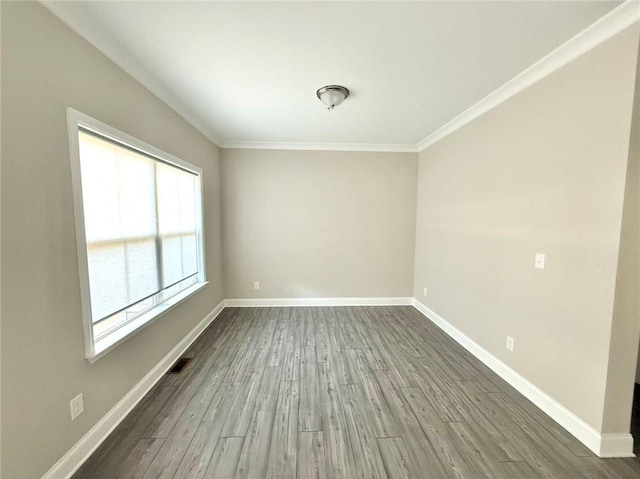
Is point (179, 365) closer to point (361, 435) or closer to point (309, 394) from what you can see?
point (309, 394)

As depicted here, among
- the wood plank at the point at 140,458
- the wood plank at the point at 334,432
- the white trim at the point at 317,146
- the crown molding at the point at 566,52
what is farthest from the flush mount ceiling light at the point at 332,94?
the wood plank at the point at 140,458

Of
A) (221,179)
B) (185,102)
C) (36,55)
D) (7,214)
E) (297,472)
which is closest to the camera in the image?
(7,214)

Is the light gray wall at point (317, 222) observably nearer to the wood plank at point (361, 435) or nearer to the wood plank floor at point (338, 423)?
the wood plank floor at point (338, 423)

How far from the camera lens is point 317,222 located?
4125 mm

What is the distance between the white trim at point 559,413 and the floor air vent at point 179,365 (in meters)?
2.96

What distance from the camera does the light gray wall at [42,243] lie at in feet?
3.70

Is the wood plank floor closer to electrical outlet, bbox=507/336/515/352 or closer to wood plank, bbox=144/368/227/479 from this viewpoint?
wood plank, bbox=144/368/227/479

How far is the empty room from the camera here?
A: 4.31 ft

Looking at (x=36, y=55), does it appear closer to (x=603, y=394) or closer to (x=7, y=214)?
(x=7, y=214)

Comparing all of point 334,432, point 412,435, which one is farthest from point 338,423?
point 412,435

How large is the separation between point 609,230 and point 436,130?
232cm

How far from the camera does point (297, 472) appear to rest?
4.69 ft

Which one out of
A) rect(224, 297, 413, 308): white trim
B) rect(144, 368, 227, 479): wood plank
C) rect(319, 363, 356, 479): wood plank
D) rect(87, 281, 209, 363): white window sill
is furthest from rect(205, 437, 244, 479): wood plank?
rect(224, 297, 413, 308): white trim

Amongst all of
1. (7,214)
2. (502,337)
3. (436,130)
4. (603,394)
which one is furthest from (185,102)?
(603,394)
